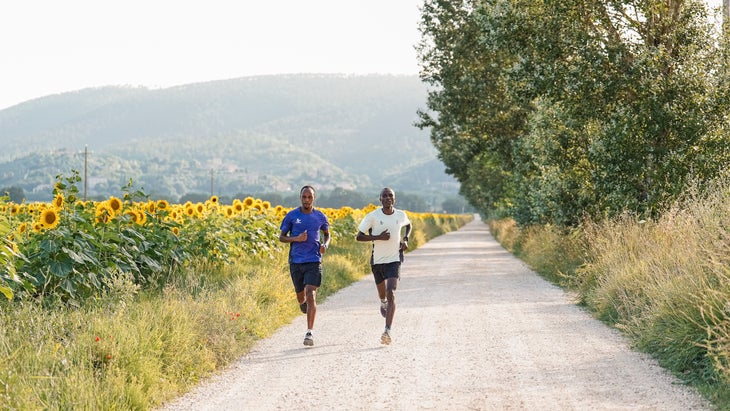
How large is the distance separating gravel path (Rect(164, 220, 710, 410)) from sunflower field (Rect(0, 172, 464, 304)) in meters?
2.01

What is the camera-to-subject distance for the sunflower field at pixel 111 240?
351 inches

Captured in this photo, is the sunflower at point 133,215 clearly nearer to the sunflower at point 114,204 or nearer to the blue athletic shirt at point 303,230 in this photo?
the sunflower at point 114,204

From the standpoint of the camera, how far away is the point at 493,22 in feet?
54.7

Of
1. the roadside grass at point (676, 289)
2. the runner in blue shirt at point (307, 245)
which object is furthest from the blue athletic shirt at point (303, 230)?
the roadside grass at point (676, 289)

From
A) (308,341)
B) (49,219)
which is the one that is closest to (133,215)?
(49,219)

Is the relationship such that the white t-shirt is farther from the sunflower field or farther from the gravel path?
the sunflower field

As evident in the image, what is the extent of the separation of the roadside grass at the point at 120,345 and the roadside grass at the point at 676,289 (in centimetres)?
470

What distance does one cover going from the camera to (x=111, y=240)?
1088 cm

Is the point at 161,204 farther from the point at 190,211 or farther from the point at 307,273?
the point at 307,273

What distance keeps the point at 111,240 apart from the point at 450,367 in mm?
5051

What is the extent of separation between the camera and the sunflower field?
8.91 meters

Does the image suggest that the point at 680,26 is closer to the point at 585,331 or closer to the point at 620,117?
the point at 620,117

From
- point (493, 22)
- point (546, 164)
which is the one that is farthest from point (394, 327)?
point (546, 164)

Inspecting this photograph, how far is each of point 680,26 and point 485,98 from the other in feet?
41.2
